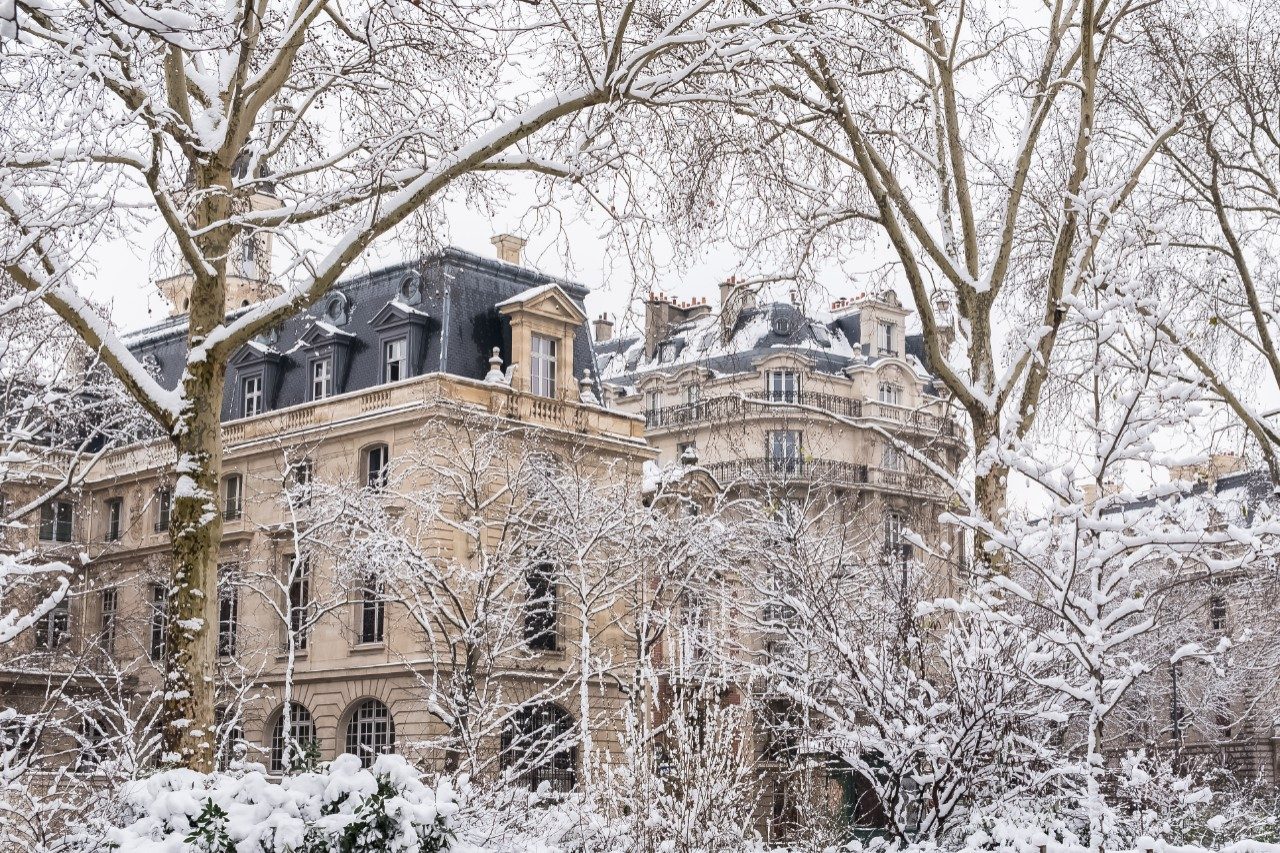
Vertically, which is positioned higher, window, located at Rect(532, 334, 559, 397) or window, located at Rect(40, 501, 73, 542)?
window, located at Rect(532, 334, 559, 397)

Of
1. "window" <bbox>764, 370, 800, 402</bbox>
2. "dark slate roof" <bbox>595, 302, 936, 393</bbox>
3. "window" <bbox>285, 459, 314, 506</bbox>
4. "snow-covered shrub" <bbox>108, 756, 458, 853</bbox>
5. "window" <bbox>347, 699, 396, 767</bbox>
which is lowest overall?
"window" <bbox>347, 699, 396, 767</bbox>

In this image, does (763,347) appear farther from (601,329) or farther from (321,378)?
(321,378)

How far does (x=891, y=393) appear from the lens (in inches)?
2285

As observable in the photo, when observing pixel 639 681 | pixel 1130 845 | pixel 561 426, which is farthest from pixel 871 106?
pixel 561 426

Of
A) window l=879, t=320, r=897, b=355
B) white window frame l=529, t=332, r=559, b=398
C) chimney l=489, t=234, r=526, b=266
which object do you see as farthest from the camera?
window l=879, t=320, r=897, b=355

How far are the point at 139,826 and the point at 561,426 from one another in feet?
94.3

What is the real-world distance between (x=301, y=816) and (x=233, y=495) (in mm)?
31772

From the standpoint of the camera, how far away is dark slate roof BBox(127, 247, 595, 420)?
36.5 m

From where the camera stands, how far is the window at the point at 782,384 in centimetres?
5472

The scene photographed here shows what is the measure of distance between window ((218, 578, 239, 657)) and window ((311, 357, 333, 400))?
5.04 metres

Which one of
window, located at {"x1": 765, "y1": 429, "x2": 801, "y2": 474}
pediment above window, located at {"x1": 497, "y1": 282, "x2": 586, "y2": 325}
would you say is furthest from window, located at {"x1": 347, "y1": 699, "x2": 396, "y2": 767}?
window, located at {"x1": 765, "y1": 429, "x2": 801, "y2": 474}

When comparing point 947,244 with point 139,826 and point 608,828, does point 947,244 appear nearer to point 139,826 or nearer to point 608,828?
point 608,828

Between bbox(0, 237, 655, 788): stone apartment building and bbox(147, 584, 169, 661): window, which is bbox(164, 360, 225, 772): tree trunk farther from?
bbox(147, 584, 169, 661): window

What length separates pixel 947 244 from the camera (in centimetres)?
1405
